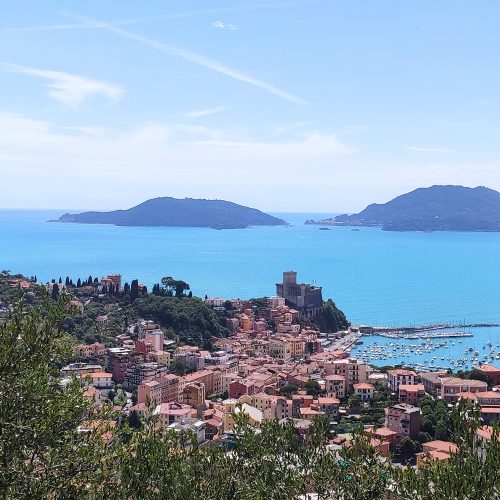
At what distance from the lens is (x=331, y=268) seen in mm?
69938

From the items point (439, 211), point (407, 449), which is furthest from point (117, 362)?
point (439, 211)

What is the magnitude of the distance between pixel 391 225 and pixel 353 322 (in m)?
106

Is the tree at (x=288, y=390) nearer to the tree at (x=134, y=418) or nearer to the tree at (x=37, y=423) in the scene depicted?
the tree at (x=134, y=418)

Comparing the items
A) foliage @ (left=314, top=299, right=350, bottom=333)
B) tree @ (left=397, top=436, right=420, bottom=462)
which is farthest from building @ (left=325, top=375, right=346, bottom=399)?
foliage @ (left=314, top=299, right=350, bottom=333)

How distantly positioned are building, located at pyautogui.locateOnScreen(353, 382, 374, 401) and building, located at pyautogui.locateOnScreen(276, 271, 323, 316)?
16.6 m

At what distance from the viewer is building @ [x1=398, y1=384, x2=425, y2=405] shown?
19219 mm

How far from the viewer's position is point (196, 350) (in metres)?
25.0

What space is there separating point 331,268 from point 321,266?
1.53 meters

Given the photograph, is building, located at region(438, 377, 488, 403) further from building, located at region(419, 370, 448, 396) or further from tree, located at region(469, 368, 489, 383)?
tree, located at region(469, 368, 489, 383)

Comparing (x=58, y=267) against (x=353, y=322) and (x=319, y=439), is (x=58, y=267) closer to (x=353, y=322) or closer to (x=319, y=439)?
(x=353, y=322)

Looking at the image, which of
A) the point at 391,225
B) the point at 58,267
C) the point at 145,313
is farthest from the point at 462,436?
the point at 391,225

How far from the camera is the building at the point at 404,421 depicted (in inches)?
629

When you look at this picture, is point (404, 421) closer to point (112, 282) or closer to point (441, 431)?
point (441, 431)

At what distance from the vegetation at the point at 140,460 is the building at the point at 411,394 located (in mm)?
14052
